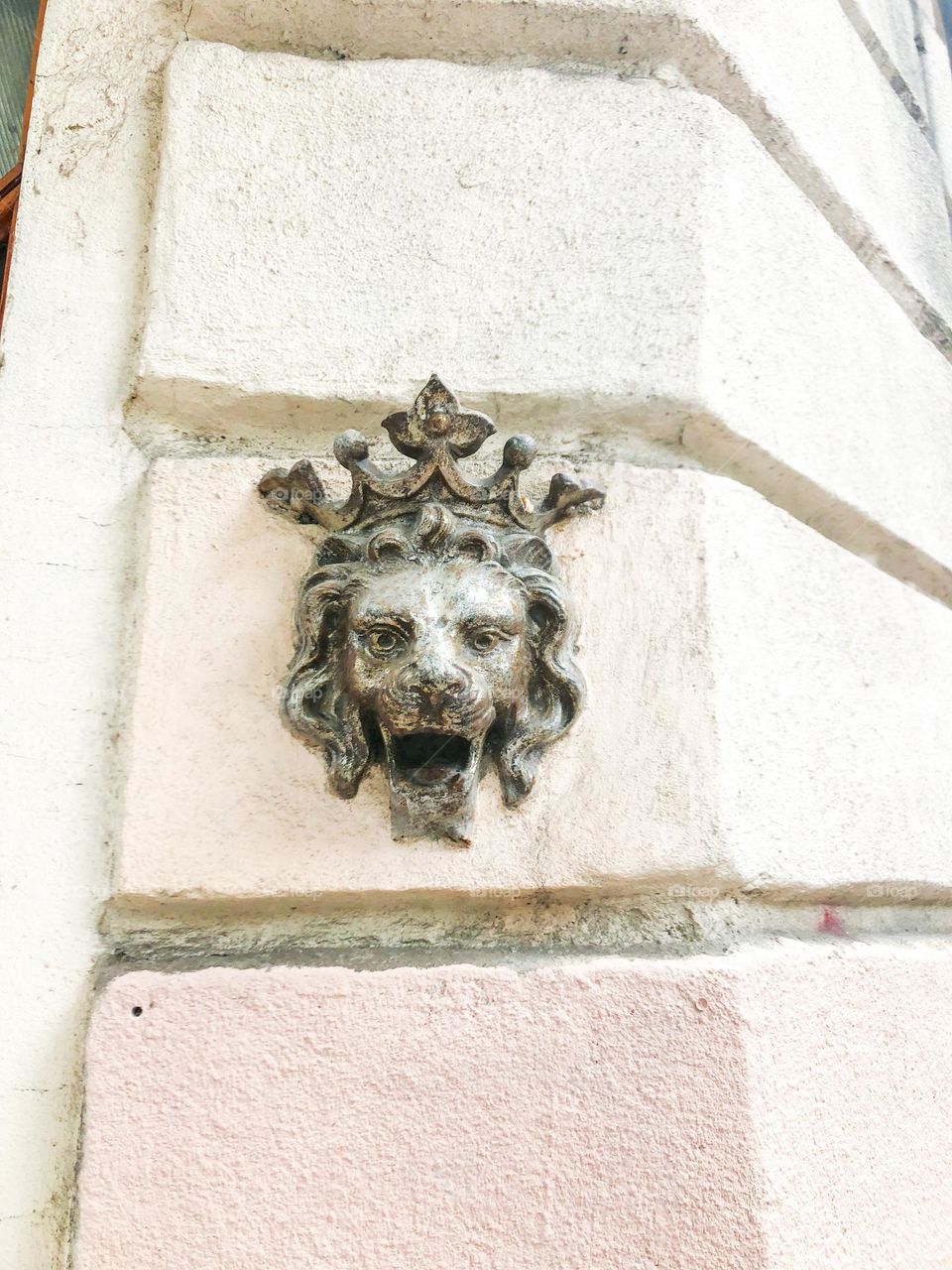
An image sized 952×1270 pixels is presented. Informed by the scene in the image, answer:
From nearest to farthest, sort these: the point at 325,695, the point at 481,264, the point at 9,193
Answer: the point at 325,695 < the point at 481,264 < the point at 9,193

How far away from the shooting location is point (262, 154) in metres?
1.03

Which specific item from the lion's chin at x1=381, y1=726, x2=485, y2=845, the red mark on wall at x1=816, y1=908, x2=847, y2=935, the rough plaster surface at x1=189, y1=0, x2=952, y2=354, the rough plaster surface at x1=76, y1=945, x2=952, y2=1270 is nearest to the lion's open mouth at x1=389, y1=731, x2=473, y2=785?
the lion's chin at x1=381, y1=726, x2=485, y2=845

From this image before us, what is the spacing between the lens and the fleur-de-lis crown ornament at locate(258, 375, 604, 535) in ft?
2.79

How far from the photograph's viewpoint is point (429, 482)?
2.86 feet

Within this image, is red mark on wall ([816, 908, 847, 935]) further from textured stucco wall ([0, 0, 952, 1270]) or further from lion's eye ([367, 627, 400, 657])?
lion's eye ([367, 627, 400, 657])

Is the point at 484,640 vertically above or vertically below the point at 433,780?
A: above

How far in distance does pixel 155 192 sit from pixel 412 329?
31 centimetres

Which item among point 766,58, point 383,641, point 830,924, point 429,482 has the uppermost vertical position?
point 766,58

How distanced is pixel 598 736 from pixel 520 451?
0.25 metres

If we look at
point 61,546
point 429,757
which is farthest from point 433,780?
point 61,546

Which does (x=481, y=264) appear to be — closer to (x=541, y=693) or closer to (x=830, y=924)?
(x=541, y=693)

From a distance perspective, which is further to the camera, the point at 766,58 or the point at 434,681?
the point at 766,58

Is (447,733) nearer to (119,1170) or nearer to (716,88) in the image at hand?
(119,1170)

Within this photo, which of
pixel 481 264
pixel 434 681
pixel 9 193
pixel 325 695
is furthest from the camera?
pixel 9 193
